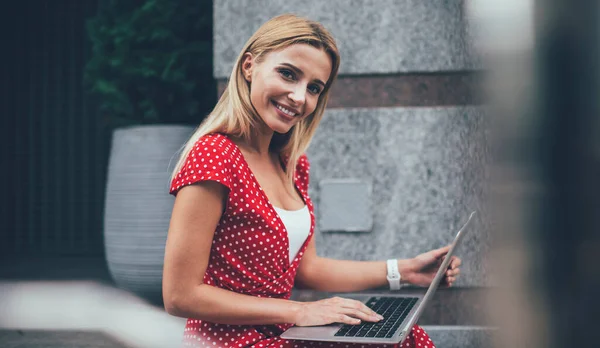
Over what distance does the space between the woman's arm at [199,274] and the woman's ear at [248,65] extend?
35 centimetres

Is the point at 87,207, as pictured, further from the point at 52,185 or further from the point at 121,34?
the point at 121,34

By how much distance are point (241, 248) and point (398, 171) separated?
1.73m

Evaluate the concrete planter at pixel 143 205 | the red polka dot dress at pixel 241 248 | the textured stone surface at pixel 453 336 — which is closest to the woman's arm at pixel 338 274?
the red polka dot dress at pixel 241 248

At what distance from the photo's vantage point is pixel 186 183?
1.45 m

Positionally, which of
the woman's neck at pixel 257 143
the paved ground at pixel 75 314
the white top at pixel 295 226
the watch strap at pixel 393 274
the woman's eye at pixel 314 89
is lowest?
the paved ground at pixel 75 314

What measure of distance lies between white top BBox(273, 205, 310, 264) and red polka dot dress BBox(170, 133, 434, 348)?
0.05 meters

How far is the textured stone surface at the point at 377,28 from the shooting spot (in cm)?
315

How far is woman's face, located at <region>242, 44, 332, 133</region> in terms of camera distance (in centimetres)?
162

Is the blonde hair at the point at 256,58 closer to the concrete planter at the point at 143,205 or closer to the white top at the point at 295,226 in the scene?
the white top at the point at 295,226

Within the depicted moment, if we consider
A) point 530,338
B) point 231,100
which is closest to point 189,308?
point 231,100

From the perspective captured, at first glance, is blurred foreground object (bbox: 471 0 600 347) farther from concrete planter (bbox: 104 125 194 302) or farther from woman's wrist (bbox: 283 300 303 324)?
concrete planter (bbox: 104 125 194 302)

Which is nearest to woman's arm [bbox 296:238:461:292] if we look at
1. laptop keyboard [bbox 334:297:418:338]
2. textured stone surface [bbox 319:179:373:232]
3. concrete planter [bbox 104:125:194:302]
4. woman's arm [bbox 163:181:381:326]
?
laptop keyboard [bbox 334:297:418:338]

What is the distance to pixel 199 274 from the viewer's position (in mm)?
1467

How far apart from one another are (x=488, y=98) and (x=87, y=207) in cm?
502
